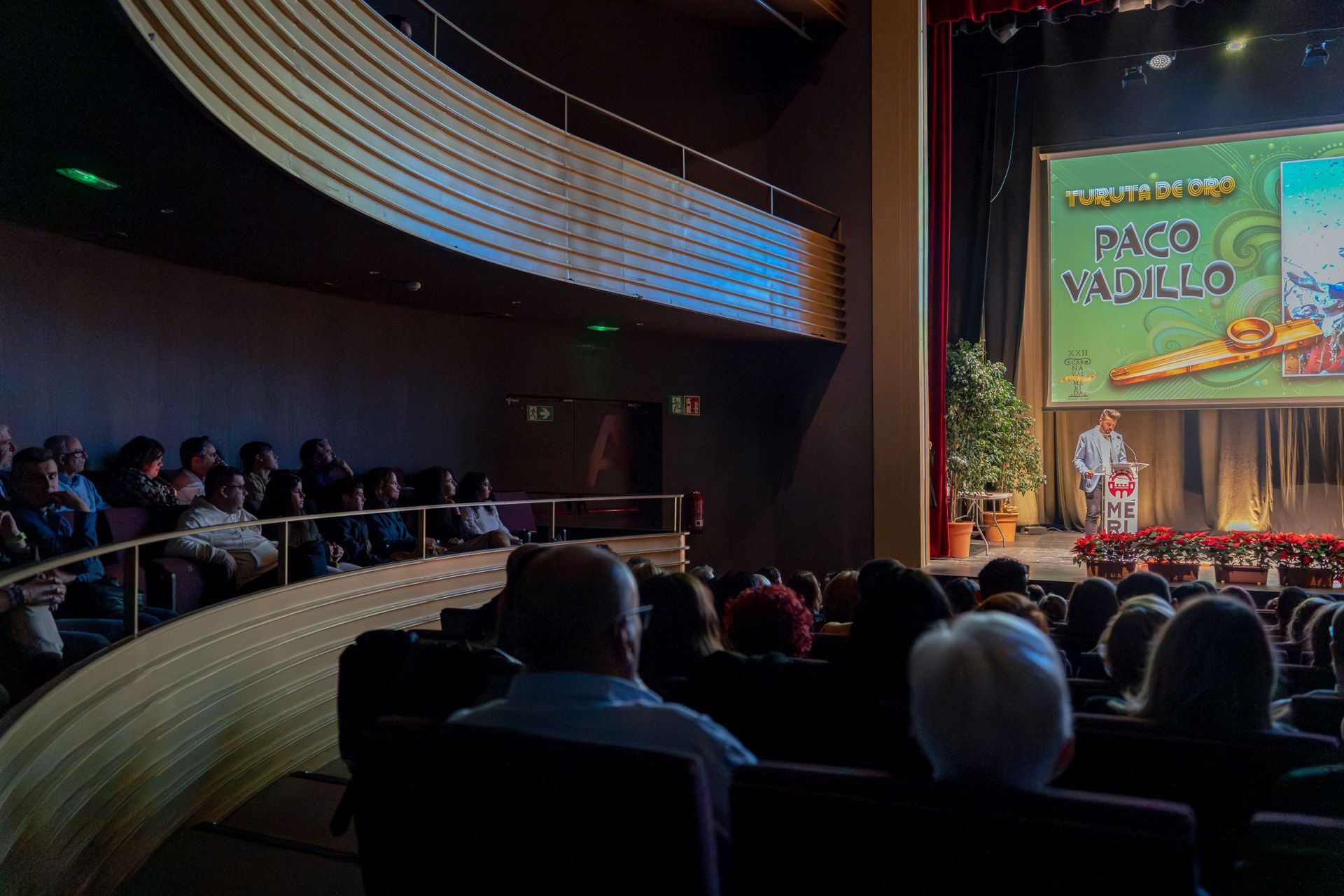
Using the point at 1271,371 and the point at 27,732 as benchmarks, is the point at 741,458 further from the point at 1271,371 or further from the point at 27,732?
the point at 27,732

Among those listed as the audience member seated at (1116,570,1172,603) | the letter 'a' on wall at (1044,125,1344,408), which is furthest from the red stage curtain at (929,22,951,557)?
the audience member seated at (1116,570,1172,603)

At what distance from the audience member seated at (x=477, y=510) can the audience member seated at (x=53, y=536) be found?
334 centimetres

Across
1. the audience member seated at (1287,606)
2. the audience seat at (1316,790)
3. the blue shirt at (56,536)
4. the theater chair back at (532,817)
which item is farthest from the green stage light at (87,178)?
the audience member seated at (1287,606)

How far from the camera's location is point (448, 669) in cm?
288

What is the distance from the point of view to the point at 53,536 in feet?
13.5

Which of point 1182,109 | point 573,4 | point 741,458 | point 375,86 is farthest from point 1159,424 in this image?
point 375,86

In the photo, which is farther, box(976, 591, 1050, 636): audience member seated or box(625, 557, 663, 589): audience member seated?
box(625, 557, 663, 589): audience member seated

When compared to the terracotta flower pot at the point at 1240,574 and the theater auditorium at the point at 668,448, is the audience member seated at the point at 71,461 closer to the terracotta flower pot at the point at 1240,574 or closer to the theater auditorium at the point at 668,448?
the theater auditorium at the point at 668,448

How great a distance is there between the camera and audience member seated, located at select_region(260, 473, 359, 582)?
4988mm

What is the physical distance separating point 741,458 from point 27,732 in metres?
9.10

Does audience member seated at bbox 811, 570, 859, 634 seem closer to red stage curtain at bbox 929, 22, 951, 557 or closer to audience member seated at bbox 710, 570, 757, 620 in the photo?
audience member seated at bbox 710, 570, 757, 620

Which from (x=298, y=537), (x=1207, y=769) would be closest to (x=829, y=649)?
(x=1207, y=769)

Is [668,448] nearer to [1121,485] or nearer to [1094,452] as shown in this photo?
[1121,485]

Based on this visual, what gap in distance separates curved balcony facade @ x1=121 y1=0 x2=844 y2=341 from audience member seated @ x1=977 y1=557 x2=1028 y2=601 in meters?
3.53
